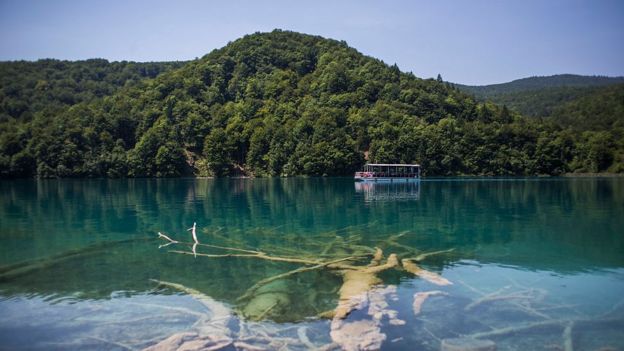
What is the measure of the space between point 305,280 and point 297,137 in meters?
118

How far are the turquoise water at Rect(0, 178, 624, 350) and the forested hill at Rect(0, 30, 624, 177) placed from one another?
301 ft

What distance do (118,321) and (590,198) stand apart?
60559 mm

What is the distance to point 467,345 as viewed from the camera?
1333cm

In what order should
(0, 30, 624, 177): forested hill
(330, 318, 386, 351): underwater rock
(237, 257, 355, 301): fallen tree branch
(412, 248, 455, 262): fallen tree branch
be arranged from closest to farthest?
(330, 318, 386, 351): underwater rock
(237, 257, 355, 301): fallen tree branch
(412, 248, 455, 262): fallen tree branch
(0, 30, 624, 177): forested hill

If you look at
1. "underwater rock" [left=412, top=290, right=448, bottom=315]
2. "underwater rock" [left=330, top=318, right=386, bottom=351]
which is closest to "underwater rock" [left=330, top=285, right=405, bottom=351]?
"underwater rock" [left=330, top=318, right=386, bottom=351]

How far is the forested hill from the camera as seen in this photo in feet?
434

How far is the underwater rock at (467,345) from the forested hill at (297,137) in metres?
115

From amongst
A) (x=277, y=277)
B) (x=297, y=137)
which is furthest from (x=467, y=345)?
(x=297, y=137)

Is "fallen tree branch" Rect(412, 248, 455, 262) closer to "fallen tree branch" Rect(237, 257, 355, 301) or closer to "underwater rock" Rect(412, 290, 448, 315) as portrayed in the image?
"fallen tree branch" Rect(237, 257, 355, 301)

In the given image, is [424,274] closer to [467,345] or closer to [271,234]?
[467,345]

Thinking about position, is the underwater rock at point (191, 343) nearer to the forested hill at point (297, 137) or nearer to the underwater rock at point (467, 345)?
the underwater rock at point (467, 345)

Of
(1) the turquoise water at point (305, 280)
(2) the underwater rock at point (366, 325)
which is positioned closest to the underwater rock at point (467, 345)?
(1) the turquoise water at point (305, 280)

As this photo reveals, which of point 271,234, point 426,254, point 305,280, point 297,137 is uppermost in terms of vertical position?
point 297,137

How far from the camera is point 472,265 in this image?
76.1 ft
